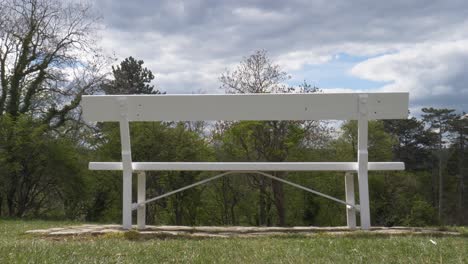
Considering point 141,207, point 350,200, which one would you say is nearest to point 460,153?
point 350,200

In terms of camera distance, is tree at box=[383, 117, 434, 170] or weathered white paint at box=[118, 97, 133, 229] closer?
weathered white paint at box=[118, 97, 133, 229]

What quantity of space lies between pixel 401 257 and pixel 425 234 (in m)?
2.10

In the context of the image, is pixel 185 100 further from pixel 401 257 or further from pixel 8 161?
pixel 8 161

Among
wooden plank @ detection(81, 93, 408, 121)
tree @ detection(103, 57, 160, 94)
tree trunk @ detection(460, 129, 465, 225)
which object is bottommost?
tree trunk @ detection(460, 129, 465, 225)

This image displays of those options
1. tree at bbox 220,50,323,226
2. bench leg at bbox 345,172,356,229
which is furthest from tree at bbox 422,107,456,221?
bench leg at bbox 345,172,356,229

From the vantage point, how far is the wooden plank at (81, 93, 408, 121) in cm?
569

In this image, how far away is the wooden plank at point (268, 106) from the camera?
5.69 meters

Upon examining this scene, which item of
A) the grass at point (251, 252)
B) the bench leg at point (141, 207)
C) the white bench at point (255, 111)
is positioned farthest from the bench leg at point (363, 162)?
the bench leg at point (141, 207)

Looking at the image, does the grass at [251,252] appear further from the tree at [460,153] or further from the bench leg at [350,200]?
the tree at [460,153]

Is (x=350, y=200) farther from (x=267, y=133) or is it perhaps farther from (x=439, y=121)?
(x=439, y=121)

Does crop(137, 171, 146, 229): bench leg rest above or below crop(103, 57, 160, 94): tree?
below

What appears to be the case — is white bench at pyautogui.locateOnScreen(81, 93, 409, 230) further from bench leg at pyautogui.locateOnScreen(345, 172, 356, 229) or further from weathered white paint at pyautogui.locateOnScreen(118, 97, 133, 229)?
bench leg at pyautogui.locateOnScreen(345, 172, 356, 229)

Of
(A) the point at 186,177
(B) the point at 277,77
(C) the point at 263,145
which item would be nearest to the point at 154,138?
(A) the point at 186,177

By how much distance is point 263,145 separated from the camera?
786 inches
